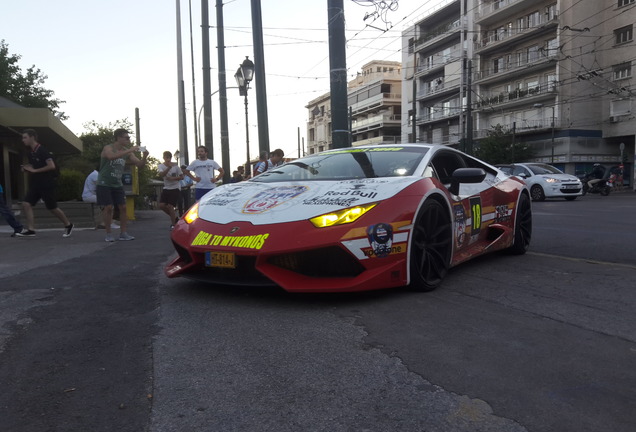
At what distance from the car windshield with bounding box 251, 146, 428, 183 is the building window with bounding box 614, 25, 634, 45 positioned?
122ft

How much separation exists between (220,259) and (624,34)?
40026mm

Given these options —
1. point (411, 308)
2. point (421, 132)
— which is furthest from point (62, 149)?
point (421, 132)

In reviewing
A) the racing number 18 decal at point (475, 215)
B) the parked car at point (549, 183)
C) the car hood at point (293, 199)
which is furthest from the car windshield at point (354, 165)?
the parked car at point (549, 183)

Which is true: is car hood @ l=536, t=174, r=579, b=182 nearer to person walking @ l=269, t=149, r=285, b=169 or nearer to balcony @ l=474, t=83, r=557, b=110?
person walking @ l=269, t=149, r=285, b=169

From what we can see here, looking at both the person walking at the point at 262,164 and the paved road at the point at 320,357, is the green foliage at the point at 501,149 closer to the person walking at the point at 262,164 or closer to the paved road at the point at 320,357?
the person walking at the point at 262,164

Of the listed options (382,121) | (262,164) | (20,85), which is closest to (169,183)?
(262,164)

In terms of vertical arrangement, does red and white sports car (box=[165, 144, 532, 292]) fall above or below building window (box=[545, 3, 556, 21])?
below

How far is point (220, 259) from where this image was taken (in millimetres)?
3484

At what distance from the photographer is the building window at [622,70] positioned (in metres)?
34.9

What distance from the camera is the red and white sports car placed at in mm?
3359

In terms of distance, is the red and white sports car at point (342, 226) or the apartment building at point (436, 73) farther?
the apartment building at point (436, 73)

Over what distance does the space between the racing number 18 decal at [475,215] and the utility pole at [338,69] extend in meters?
3.99

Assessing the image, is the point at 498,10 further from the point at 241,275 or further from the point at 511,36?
the point at 241,275

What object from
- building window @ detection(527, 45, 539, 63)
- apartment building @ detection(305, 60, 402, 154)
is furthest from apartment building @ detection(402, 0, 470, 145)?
apartment building @ detection(305, 60, 402, 154)
